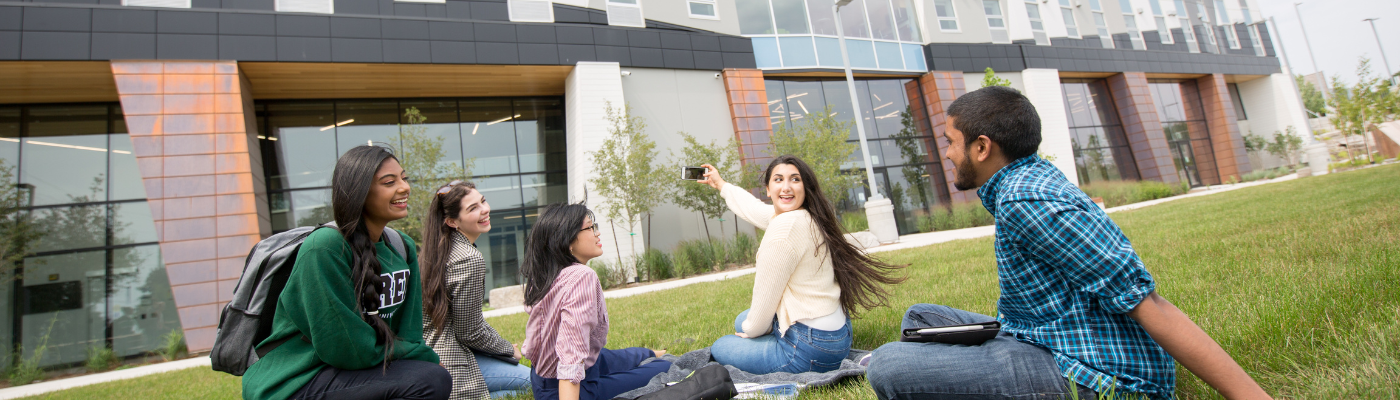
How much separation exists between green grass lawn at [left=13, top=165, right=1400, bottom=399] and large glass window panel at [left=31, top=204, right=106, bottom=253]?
7920mm

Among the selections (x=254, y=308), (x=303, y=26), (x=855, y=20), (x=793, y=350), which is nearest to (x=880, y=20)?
(x=855, y=20)

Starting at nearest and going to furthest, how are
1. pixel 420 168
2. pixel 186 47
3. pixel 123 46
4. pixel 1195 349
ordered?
1. pixel 1195 349
2. pixel 123 46
3. pixel 186 47
4. pixel 420 168

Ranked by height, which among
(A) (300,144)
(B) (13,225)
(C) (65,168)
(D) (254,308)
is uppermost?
(A) (300,144)

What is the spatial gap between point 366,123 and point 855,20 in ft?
50.7

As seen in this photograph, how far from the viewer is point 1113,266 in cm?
156

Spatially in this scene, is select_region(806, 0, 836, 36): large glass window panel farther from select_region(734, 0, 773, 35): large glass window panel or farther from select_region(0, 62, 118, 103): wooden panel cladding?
select_region(0, 62, 118, 103): wooden panel cladding

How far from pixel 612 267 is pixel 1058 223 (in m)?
13.3

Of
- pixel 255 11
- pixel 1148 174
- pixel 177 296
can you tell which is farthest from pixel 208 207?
pixel 1148 174

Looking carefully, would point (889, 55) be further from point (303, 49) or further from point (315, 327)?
point (315, 327)

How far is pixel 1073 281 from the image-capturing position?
5.49 feet

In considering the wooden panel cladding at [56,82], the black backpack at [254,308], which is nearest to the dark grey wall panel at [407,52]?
the wooden panel cladding at [56,82]

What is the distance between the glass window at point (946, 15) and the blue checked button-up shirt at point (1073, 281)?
21.6 m

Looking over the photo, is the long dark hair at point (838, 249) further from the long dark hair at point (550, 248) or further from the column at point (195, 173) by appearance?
the column at point (195, 173)

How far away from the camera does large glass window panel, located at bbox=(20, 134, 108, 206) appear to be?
43.4 ft
